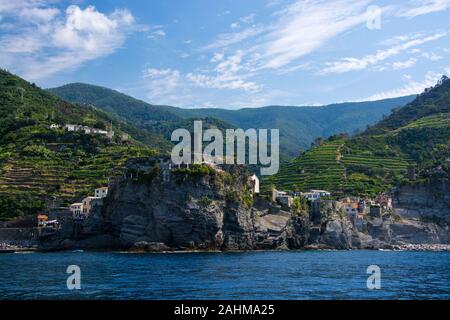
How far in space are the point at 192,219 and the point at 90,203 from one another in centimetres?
2588

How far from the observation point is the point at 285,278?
43656mm

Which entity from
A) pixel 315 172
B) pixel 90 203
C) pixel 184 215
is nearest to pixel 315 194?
pixel 315 172

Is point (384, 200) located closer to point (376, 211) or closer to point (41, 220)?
point (376, 211)

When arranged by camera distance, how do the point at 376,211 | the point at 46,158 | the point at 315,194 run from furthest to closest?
the point at 46,158, the point at 315,194, the point at 376,211

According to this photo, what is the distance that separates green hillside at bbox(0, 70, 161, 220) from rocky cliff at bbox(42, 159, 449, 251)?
20275 millimetres

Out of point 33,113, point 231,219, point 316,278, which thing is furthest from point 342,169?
point 316,278

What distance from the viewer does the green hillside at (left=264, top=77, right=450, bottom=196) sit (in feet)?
431

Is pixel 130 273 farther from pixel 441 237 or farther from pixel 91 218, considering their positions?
pixel 441 237

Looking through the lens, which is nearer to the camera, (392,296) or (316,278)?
(392,296)

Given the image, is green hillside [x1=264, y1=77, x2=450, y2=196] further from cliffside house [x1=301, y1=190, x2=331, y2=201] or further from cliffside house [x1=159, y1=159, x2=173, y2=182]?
cliffside house [x1=159, y1=159, x2=173, y2=182]

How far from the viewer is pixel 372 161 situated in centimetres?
14725

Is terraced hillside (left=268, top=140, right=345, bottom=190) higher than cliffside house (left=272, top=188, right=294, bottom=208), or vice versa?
terraced hillside (left=268, top=140, right=345, bottom=190)

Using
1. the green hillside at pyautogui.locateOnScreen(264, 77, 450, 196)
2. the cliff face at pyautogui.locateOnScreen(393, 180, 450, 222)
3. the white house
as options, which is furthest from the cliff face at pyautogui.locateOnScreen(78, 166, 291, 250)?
the white house

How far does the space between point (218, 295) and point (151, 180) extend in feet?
183
